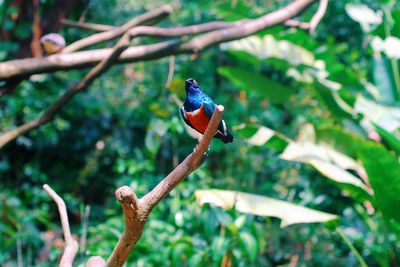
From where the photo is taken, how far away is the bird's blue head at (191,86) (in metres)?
1.27

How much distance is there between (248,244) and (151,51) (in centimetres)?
111

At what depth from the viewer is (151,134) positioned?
321 cm

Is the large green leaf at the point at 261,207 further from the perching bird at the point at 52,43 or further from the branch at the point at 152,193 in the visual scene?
the branch at the point at 152,193

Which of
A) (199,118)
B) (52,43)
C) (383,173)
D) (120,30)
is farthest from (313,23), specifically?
(199,118)

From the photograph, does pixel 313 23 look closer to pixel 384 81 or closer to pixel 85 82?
pixel 384 81

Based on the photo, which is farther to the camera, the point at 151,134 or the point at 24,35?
the point at 24,35

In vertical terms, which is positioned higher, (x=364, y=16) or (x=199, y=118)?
(x=199, y=118)

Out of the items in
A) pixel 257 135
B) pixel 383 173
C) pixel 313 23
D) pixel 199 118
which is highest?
pixel 199 118

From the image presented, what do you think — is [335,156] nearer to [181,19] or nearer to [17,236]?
[17,236]

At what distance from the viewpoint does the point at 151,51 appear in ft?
8.63

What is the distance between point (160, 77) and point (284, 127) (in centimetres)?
130

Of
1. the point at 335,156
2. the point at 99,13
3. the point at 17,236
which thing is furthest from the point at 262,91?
the point at 17,236

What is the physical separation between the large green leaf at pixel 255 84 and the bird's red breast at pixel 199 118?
2639mm

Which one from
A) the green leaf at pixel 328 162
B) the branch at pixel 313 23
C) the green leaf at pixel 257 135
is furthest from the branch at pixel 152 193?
the branch at pixel 313 23
